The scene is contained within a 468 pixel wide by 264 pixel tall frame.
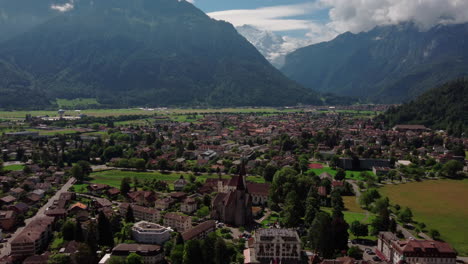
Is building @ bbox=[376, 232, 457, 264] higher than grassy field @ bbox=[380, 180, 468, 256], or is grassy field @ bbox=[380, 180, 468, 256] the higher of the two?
building @ bbox=[376, 232, 457, 264]

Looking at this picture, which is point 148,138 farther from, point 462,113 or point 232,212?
point 462,113

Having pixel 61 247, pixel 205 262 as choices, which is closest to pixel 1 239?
pixel 61 247

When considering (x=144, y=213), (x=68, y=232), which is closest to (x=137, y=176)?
(x=144, y=213)

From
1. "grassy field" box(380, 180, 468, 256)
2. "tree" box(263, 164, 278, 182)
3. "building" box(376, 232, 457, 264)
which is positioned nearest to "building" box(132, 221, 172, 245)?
"building" box(376, 232, 457, 264)

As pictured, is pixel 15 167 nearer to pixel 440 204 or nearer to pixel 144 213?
pixel 144 213

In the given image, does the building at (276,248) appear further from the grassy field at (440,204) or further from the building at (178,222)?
the grassy field at (440,204)

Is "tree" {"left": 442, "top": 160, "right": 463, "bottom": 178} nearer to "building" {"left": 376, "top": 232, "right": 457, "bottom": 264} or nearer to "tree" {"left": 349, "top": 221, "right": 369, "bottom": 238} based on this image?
"tree" {"left": 349, "top": 221, "right": 369, "bottom": 238}
